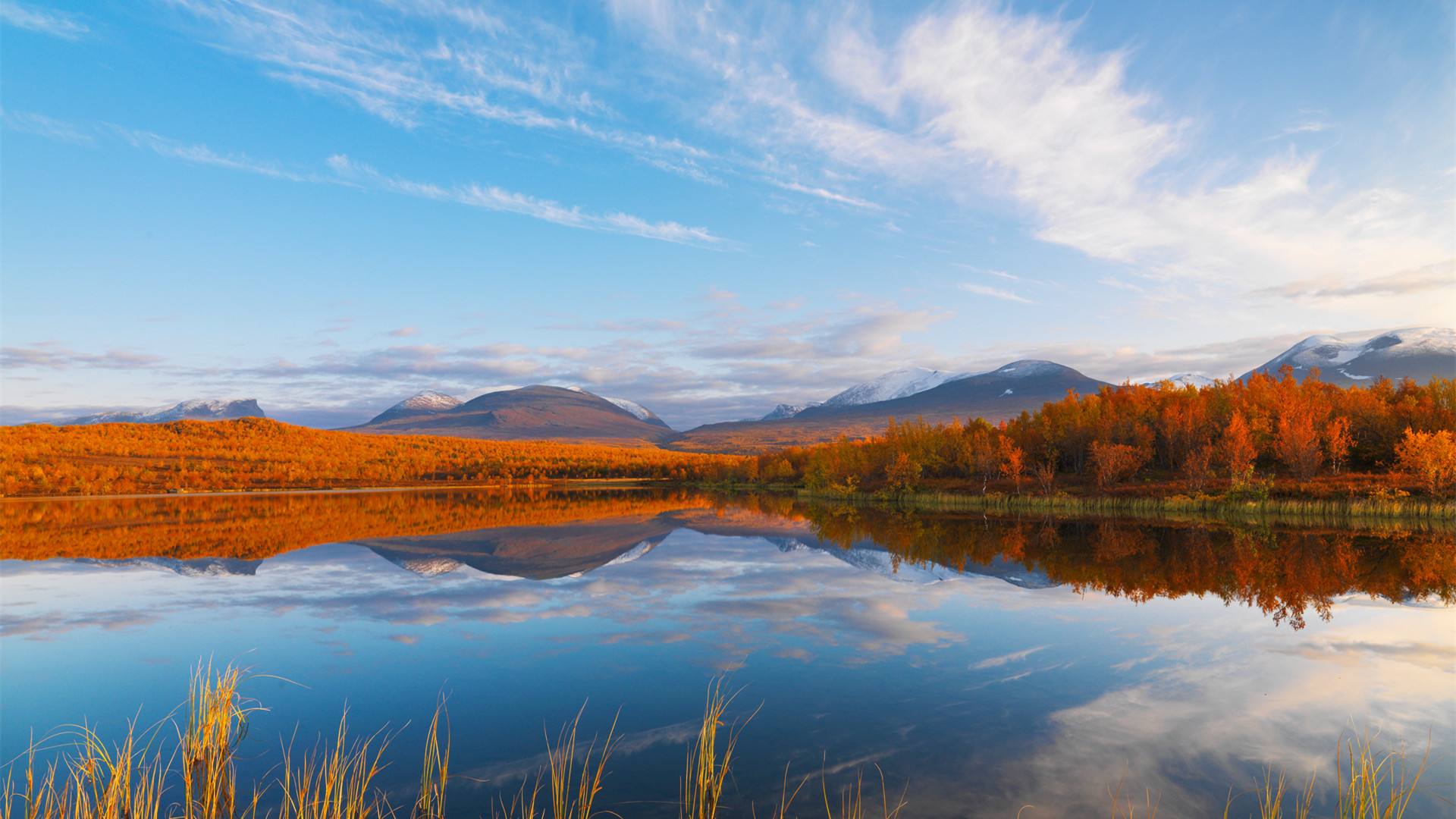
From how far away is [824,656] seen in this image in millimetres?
13922

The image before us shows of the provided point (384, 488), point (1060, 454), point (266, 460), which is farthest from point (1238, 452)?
point (266, 460)

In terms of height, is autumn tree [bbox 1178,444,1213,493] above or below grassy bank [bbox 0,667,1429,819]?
above

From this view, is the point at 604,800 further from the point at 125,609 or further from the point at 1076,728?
the point at 125,609

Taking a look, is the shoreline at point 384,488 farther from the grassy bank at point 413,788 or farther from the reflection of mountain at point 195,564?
the grassy bank at point 413,788

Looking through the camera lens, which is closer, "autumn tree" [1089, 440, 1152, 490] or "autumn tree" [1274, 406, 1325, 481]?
"autumn tree" [1274, 406, 1325, 481]

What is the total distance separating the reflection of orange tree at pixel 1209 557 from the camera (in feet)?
66.1

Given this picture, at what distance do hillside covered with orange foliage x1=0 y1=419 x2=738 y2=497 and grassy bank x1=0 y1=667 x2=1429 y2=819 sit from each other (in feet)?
344

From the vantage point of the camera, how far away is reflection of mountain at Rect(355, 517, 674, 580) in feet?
91.1

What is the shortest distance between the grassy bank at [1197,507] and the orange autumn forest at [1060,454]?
61.9 inches

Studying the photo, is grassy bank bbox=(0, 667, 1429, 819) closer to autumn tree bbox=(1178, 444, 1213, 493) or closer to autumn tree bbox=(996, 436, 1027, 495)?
autumn tree bbox=(1178, 444, 1213, 493)


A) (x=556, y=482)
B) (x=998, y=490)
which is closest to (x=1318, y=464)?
(x=998, y=490)

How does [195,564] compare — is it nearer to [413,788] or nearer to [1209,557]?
[413,788]

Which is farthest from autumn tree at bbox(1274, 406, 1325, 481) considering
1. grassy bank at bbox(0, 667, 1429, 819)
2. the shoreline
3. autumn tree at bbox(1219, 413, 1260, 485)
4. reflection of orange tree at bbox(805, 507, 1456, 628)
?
the shoreline

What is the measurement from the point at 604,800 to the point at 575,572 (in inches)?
755
